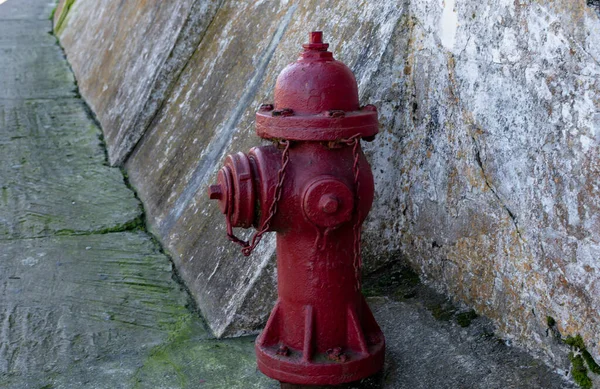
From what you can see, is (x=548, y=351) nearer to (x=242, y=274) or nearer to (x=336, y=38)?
(x=242, y=274)

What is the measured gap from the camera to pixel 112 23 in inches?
269

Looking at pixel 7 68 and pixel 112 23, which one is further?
pixel 7 68

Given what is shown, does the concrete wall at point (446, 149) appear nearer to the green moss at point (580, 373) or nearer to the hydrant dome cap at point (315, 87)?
the green moss at point (580, 373)

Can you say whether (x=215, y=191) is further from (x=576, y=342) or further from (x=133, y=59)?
(x=133, y=59)

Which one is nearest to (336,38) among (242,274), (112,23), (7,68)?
(242,274)

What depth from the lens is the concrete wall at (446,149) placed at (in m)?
2.02

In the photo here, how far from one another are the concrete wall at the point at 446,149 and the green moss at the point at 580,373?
7 cm

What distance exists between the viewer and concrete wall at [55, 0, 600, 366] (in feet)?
6.64

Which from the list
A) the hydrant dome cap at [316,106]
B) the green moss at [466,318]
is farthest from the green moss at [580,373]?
the hydrant dome cap at [316,106]

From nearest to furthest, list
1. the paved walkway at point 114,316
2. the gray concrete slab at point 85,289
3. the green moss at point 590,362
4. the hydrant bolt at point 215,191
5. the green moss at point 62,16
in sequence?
the green moss at point 590,362, the hydrant bolt at point 215,191, the paved walkway at point 114,316, the gray concrete slab at point 85,289, the green moss at point 62,16

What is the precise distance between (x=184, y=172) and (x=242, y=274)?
1.16 m

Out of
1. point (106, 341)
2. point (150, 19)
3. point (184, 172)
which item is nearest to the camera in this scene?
point (106, 341)

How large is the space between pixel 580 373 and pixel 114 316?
1813mm

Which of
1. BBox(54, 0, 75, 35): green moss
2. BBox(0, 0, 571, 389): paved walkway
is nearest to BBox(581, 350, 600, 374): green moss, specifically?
BBox(0, 0, 571, 389): paved walkway
